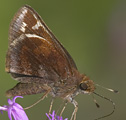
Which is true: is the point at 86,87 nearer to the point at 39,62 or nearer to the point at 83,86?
the point at 83,86

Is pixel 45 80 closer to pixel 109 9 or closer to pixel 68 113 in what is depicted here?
pixel 68 113

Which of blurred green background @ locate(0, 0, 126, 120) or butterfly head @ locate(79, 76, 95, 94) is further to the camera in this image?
blurred green background @ locate(0, 0, 126, 120)

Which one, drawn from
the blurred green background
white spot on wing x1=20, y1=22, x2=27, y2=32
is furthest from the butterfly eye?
the blurred green background

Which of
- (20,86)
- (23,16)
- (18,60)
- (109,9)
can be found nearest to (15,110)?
(20,86)

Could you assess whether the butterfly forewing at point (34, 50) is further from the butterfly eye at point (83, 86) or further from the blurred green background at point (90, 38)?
the blurred green background at point (90, 38)

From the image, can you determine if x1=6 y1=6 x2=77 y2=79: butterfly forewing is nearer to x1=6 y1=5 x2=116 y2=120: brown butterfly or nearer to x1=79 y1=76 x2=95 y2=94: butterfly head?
x1=6 y1=5 x2=116 y2=120: brown butterfly
